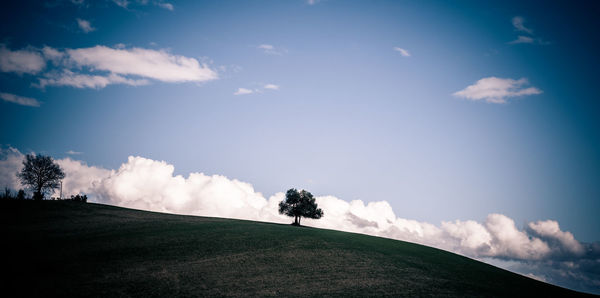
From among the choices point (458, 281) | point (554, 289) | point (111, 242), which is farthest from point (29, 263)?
point (554, 289)

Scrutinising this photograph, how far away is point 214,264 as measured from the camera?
79.7 feet

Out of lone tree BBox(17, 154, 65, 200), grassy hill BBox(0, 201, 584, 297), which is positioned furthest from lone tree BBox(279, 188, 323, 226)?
lone tree BBox(17, 154, 65, 200)

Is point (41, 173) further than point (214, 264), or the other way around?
point (41, 173)

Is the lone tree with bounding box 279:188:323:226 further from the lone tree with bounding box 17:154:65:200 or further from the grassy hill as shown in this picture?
the lone tree with bounding box 17:154:65:200

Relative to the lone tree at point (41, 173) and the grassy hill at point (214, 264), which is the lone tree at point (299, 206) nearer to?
the grassy hill at point (214, 264)

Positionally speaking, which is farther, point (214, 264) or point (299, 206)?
point (299, 206)

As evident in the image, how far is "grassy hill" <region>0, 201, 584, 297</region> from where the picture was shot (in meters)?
20.0

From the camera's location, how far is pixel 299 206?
182ft

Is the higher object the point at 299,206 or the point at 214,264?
the point at 299,206

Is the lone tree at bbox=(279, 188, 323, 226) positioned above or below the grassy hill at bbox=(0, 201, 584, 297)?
above

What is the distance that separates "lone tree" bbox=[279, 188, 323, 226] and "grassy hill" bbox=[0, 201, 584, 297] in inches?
680

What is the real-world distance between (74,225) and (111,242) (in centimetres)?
967

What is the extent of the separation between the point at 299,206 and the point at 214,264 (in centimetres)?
3181

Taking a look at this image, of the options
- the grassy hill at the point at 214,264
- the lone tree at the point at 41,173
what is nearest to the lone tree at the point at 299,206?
the grassy hill at the point at 214,264
